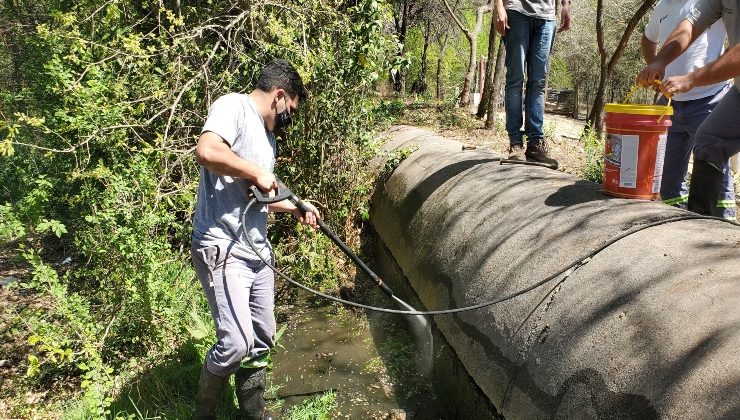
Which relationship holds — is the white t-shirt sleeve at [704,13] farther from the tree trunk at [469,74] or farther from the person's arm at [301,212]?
the tree trunk at [469,74]

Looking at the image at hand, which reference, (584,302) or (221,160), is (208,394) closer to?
(221,160)

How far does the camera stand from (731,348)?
186cm

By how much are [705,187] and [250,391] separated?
10.4 feet

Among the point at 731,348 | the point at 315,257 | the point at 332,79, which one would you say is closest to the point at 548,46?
the point at 332,79

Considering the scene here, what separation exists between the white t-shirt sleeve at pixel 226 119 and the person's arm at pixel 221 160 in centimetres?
3

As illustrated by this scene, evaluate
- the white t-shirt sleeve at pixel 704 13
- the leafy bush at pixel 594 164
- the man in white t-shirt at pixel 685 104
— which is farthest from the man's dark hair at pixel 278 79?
the leafy bush at pixel 594 164

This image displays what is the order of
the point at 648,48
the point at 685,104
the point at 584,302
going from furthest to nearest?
the point at 648,48, the point at 685,104, the point at 584,302

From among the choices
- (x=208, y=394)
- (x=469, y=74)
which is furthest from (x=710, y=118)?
(x=469, y=74)

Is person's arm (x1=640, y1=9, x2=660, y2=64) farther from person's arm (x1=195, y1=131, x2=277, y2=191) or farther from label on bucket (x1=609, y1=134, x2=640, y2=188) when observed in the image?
person's arm (x1=195, y1=131, x2=277, y2=191)

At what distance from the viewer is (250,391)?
11.9 ft

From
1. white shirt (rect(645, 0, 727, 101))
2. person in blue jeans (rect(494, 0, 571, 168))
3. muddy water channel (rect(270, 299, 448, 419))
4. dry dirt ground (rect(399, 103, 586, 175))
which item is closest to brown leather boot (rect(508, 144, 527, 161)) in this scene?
person in blue jeans (rect(494, 0, 571, 168))

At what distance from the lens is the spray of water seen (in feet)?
14.3

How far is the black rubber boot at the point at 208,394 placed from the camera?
335cm

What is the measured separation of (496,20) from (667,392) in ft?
11.9
